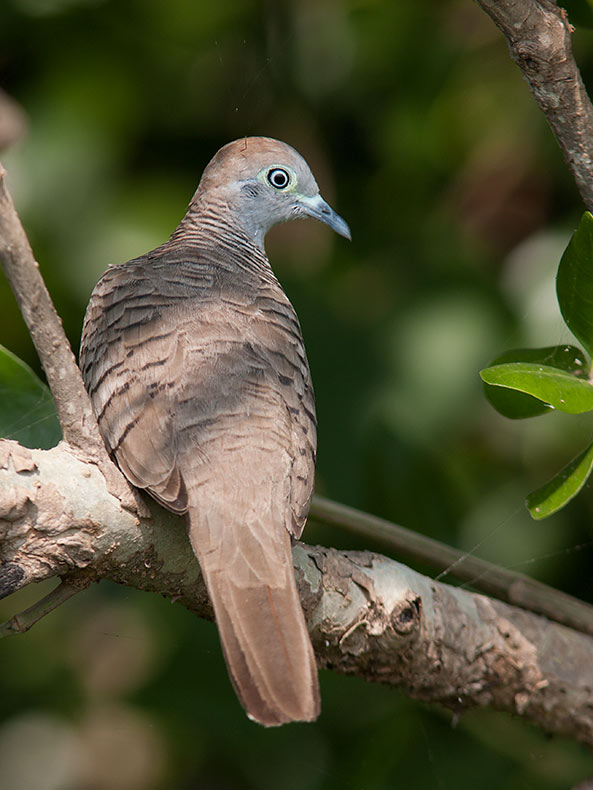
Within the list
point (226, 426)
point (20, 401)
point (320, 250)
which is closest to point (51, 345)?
point (226, 426)

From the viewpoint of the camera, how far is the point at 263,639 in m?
1.75

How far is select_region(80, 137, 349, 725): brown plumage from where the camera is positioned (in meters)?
1.76

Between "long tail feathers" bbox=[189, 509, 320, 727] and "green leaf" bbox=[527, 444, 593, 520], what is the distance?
55cm

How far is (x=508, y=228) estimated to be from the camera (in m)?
4.09

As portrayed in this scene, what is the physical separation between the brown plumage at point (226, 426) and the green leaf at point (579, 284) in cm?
64

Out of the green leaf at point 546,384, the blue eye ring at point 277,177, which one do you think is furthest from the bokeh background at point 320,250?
the green leaf at point 546,384

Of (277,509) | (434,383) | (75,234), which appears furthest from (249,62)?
(277,509)

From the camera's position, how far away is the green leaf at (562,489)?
6.30ft

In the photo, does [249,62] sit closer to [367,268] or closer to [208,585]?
[367,268]

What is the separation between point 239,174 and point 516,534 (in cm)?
160

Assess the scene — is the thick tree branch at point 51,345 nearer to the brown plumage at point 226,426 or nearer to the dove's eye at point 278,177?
the brown plumage at point 226,426

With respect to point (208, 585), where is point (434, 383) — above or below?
below

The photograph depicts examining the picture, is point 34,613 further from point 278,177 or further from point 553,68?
point 278,177

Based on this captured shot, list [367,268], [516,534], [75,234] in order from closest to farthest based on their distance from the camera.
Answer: [516,534]
[75,234]
[367,268]
